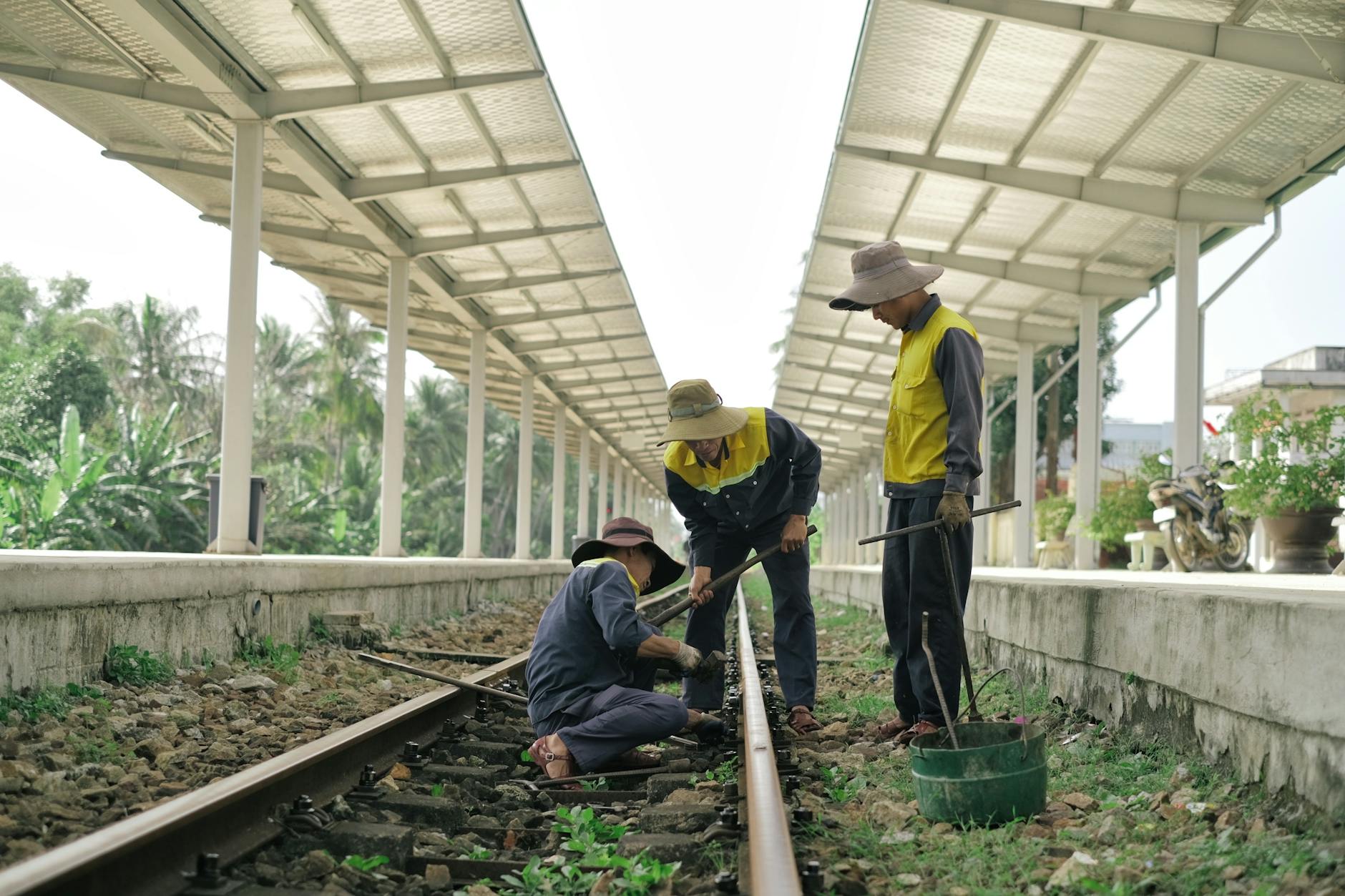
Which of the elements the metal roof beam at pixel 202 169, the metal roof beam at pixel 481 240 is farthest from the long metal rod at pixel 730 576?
the metal roof beam at pixel 481 240

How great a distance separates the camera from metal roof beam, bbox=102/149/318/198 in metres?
12.9

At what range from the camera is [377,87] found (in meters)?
10.9

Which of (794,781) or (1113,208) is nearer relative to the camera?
(794,781)

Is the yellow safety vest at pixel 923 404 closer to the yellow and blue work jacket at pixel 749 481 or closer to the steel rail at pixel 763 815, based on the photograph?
the yellow and blue work jacket at pixel 749 481

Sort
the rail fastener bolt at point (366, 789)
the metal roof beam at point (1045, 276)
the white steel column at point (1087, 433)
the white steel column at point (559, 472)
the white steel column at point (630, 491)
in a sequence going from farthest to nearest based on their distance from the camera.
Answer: the white steel column at point (630, 491) → the white steel column at point (559, 472) → the white steel column at point (1087, 433) → the metal roof beam at point (1045, 276) → the rail fastener bolt at point (366, 789)

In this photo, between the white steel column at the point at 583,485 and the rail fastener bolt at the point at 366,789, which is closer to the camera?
the rail fastener bolt at the point at 366,789

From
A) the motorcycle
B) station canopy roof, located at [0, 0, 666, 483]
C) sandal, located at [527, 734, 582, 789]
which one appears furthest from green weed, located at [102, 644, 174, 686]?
the motorcycle

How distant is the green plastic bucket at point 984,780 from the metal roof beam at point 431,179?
10425 mm

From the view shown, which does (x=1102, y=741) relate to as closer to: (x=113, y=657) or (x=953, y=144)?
(x=113, y=657)

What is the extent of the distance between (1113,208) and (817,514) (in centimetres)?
6581

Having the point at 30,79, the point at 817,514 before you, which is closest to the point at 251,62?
the point at 30,79

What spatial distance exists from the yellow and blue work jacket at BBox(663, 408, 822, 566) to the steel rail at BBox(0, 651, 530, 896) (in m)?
1.82

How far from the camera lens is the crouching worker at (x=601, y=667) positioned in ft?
15.0

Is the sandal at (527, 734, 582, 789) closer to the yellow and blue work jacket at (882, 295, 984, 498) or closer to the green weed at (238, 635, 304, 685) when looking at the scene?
the yellow and blue work jacket at (882, 295, 984, 498)
